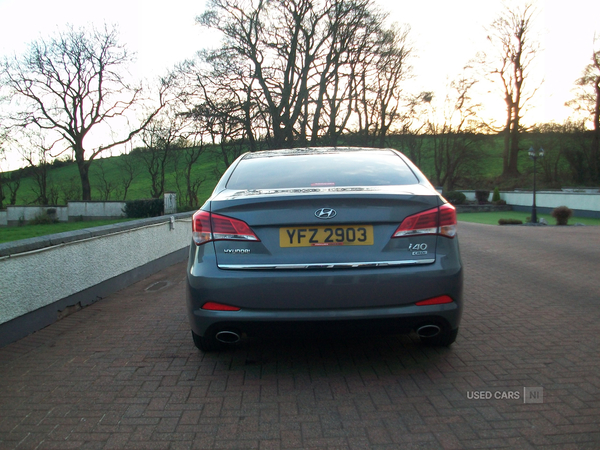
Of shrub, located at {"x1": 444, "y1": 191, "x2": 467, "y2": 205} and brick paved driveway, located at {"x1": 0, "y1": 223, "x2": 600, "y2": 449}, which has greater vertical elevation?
brick paved driveway, located at {"x1": 0, "y1": 223, "x2": 600, "y2": 449}

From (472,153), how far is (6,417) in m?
51.0

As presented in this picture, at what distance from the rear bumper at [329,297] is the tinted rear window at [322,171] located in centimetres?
72

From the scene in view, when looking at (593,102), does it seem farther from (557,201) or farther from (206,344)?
(206,344)

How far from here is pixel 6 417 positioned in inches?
117

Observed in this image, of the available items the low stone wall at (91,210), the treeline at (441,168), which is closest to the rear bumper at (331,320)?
the treeline at (441,168)

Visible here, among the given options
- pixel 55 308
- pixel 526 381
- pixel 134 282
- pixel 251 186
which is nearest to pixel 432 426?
pixel 526 381

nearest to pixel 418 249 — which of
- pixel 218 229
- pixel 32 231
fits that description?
pixel 218 229

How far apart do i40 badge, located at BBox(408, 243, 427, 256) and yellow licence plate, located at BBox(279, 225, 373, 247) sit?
0.89 ft

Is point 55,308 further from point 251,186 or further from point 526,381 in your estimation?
point 526,381

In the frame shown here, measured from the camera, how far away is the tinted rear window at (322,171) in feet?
12.1

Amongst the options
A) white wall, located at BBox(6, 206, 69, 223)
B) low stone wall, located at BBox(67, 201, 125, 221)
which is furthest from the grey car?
white wall, located at BBox(6, 206, 69, 223)

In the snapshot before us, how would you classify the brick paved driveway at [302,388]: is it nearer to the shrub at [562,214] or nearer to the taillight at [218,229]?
the taillight at [218,229]

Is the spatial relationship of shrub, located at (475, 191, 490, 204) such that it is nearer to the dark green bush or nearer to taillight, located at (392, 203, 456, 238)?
the dark green bush

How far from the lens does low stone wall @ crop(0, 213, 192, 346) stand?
4.39 metres
